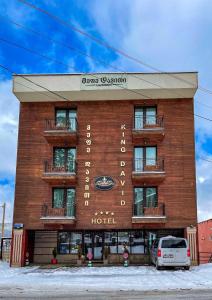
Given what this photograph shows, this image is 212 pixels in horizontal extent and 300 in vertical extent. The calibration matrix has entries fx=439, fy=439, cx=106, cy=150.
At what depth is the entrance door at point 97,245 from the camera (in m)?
33.0

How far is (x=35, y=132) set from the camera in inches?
1298

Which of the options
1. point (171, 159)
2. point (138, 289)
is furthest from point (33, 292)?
point (171, 159)

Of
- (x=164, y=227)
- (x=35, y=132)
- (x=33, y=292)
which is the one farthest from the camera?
(x=35, y=132)

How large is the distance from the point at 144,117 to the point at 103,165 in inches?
187

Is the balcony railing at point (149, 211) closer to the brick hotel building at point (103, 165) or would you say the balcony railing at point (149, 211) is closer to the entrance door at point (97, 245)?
the brick hotel building at point (103, 165)

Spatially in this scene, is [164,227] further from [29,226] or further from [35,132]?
[35,132]

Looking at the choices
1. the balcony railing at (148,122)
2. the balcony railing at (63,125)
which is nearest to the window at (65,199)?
the balcony railing at (63,125)

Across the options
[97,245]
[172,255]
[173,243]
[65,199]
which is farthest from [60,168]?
[172,255]

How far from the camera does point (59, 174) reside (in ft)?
102

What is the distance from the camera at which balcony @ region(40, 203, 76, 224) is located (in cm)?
3047

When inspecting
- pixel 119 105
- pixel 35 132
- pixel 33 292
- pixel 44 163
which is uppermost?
pixel 119 105

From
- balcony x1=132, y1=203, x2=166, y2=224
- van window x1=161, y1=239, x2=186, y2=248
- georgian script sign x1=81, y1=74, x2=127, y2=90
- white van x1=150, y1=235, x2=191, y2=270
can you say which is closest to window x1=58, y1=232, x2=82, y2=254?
balcony x1=132, y1=203, x2=166, y2=224

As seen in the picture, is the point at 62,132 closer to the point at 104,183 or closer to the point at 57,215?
the point at 104,183

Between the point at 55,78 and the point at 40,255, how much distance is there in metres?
13.4
